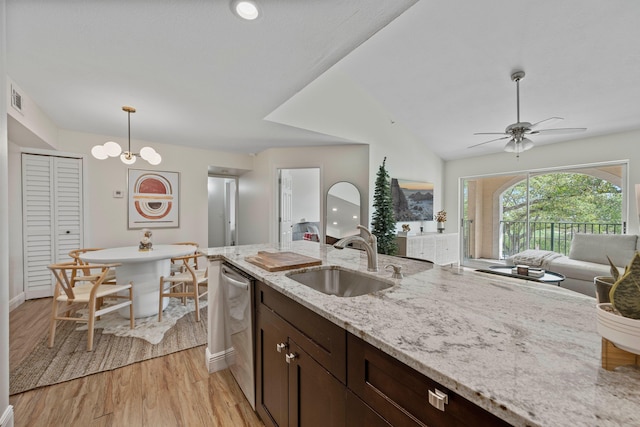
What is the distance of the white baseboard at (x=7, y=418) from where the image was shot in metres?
1.41

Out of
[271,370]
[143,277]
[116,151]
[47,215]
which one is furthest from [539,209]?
[47,215]

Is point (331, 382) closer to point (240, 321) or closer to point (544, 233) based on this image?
point (240, 321)

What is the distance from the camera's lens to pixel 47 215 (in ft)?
11.6

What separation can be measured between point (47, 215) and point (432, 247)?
6.08m

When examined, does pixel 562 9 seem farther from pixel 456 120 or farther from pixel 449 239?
pixel 449 239

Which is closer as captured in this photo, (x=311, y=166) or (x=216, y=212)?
(x=311, y=166)

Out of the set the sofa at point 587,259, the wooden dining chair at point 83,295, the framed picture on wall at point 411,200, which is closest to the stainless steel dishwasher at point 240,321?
the wooden dining chair at point 83,295

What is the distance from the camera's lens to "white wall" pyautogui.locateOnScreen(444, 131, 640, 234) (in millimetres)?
3932

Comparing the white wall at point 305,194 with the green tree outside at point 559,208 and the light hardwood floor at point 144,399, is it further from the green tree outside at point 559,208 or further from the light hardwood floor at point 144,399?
the light hardwood floor at point 144,399

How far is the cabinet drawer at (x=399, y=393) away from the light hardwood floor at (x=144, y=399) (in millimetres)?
1167

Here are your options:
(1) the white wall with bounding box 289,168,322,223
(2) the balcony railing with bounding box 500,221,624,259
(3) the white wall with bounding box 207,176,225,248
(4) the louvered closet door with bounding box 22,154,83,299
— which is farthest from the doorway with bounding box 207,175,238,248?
(2) the balcony railing with bounding box 500,221,624,259

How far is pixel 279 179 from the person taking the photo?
4777 mm

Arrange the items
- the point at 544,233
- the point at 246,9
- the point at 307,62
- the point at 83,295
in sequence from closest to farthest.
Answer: the point at 246,9, the point at 307,62, the point at 83,295, the point at 544,233

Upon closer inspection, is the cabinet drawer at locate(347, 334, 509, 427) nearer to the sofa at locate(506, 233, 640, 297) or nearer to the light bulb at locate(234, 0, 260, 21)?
the light bulb at locate(234, 0, 260, 21)
